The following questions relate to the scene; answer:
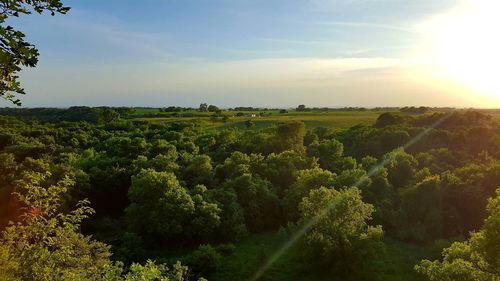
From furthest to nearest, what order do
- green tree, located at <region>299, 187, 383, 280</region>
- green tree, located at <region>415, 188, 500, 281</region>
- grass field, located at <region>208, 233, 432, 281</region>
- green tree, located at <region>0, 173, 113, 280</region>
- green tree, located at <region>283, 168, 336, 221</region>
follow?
green tree, located at <region>283, 168, 336, 221</region> < grass field, located at <region>208, 233, 432, 281</region> < green tree, located at <region>299, 187, 383, 280</region> < green tree, located at <region>415, 188, 500, 281</region> < green tree, located at <region>0, 173, 113, 280</region>

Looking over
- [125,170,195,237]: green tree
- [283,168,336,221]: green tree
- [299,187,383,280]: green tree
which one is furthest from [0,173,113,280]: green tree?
[283,168,336,221]: green tree

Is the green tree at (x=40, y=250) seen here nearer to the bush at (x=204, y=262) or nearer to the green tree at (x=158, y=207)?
the bush at (x=204, y=262)

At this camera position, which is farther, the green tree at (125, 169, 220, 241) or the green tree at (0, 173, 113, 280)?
the green tree at (125, 169, 220, 241)

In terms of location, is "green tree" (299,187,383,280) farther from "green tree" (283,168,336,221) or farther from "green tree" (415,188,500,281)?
"green tree" (415,188,500,281)

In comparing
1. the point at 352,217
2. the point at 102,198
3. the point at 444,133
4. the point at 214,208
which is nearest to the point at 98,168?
the point at 102,198

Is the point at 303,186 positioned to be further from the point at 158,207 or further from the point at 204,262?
the point at 204,262

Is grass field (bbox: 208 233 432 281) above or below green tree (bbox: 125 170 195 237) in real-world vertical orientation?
below

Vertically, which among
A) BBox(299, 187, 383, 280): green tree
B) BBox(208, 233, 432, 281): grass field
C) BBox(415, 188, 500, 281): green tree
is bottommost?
BBox(208, 233, 432, 281): grass field

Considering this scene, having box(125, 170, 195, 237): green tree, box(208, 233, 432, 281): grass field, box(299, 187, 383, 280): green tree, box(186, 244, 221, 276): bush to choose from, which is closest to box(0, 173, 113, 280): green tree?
box(186, 244, 221, 276): bush

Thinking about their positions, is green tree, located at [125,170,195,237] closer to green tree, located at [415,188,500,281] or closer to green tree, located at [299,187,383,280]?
green tree, located at [299,187,383,280]

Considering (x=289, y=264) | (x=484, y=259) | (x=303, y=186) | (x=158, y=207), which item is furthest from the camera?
(x=303, y=186)

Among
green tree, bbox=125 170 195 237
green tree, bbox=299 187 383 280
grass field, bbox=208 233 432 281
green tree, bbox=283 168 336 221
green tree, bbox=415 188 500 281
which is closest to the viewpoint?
green tree, bbox=415 188 500 281

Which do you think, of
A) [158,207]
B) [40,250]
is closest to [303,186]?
[158,207]
